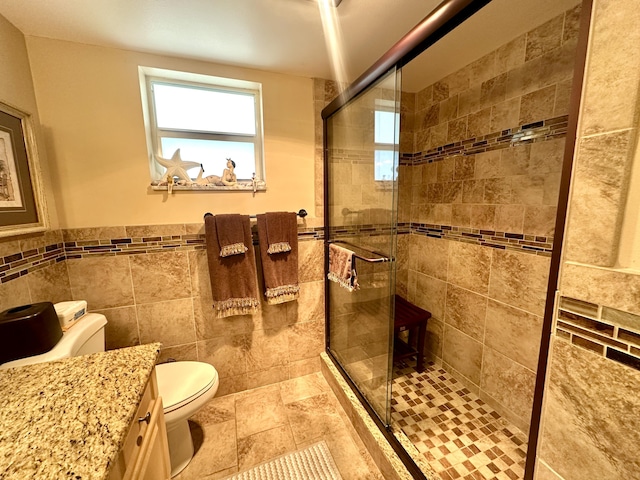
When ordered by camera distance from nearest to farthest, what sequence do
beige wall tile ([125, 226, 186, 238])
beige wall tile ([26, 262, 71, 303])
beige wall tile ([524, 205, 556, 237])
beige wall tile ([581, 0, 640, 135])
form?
beige wall tile ([581, 0, 640, 135]) < beige wall tile ([26, 262, 71, 303]) < beige wall tile ([524, 205, 556, 237]) < beige wall tile ([125, 226, 186, 238])

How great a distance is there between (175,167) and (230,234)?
53 centimetres

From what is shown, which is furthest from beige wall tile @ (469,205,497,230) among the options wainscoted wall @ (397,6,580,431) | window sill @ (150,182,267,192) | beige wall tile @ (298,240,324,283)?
window sill @ (150,182,267,192)

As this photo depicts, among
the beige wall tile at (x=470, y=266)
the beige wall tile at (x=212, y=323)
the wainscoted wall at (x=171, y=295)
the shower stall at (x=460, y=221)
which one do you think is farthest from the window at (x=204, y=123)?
the beige wall tile at (x=470, y=266)

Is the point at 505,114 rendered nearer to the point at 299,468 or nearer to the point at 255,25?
the point at 255,25

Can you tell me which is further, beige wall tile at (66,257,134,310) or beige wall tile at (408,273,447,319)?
beige wall tile at (408,273,447,319)

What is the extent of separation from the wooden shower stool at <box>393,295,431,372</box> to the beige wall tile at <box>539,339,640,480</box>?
1.25 m

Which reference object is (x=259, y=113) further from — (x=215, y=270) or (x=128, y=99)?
(x=215, y=270)

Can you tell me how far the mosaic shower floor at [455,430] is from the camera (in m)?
1.33

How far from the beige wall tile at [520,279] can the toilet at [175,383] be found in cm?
174

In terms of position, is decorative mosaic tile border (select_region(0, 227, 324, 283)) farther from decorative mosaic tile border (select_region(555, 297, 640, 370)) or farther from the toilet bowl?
decorative mosaic tile border (select_region(555, 297, 640, 370))

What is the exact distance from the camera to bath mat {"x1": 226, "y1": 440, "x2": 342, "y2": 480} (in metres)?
1.30

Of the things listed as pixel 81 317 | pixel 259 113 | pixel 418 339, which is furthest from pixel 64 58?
pixel 418 339

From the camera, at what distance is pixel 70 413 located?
2.13 feet

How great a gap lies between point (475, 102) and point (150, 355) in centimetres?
220
